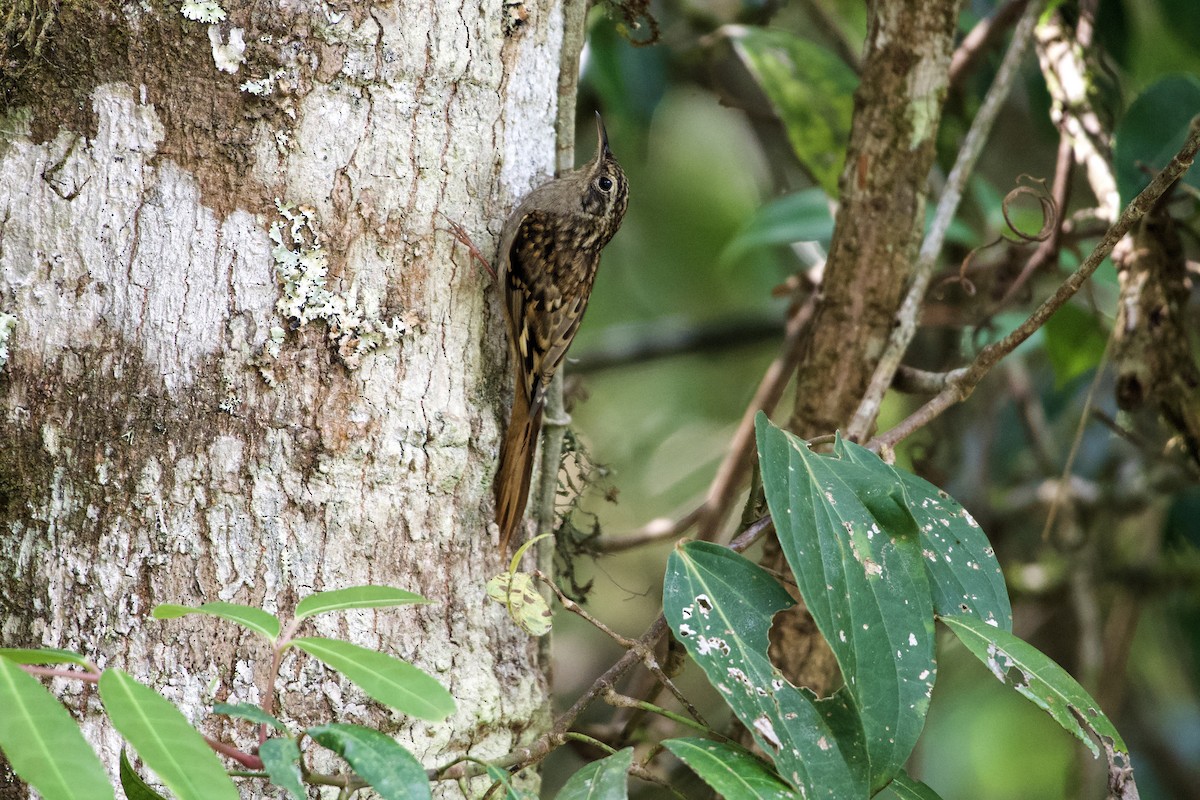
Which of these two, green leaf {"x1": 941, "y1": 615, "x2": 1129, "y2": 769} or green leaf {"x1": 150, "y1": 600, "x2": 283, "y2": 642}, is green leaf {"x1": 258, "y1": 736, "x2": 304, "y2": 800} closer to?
green leaf {"x1": 150, "y1": 600, "x2": 283, "y2": 642}

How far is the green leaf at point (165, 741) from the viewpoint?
42.8 inches

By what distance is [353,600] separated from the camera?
138 cm

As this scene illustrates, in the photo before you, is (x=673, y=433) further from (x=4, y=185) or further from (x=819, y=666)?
(x=4, y=185)

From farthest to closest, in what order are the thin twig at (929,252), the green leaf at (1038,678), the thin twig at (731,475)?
the thin twig at (731,475) < the thin twig at (929,252) < the green leaf at (1038,678)

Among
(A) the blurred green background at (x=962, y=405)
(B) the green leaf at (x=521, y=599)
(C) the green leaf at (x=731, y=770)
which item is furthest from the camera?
(A) the blurred green background at (x=962, y=405)

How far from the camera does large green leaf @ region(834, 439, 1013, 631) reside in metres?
1.73

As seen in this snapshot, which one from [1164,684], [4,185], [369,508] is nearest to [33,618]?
[369,508]

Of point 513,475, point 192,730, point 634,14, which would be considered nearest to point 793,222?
point 634,14

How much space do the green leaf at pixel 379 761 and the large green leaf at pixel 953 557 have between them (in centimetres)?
82

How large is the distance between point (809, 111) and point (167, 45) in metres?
1.70

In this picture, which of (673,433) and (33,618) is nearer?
(33,618)

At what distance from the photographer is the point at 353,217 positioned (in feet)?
5.86

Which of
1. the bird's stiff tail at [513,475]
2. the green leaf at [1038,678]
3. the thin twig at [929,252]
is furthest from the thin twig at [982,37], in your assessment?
the green leaf at [1038,678]

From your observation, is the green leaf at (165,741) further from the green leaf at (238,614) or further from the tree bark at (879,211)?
the tree bark at (879,211)
